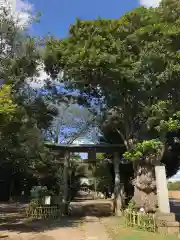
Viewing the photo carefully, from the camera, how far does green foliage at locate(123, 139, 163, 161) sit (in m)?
13.0

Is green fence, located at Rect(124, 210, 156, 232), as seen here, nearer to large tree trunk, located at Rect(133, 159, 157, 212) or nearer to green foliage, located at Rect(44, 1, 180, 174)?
large tree trunk, located at Rect(133, 159, 157, 212)

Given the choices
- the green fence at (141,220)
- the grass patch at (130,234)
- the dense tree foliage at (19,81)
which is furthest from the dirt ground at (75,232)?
the dense tree foliage at (19,81)

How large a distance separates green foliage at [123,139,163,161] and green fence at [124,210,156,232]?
Result: 8.55ft

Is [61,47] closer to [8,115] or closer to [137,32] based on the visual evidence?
[137,32]

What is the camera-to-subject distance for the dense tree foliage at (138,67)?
12953 millimetres

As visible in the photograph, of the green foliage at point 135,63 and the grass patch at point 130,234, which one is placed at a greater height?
the green foliage at point 135,63

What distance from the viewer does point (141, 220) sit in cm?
1261

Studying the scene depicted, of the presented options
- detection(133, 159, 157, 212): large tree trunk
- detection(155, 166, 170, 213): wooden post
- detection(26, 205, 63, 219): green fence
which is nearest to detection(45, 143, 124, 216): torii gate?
detection(26, 205, 63, 219): green fence

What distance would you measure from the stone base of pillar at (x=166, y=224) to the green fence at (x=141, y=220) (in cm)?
22

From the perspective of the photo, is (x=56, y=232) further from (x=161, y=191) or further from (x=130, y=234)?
(x=161, y=191)

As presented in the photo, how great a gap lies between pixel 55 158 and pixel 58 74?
632cm

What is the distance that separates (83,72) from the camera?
1429 centimetres

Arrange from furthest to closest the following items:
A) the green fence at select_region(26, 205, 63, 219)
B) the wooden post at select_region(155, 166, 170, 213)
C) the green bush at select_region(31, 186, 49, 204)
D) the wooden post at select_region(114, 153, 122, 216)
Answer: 1. the green bush at select_region(31, 186, 49, 204)
2. the wooden post at select_region(114, 153, 122, 216)
3. the green fence at select_region(26, 205, 63, 219)
4. the wooden post at select_region(155, 166, 170, 213)

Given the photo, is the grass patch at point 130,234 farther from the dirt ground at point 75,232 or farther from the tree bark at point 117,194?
the tree bark at point 117,194
